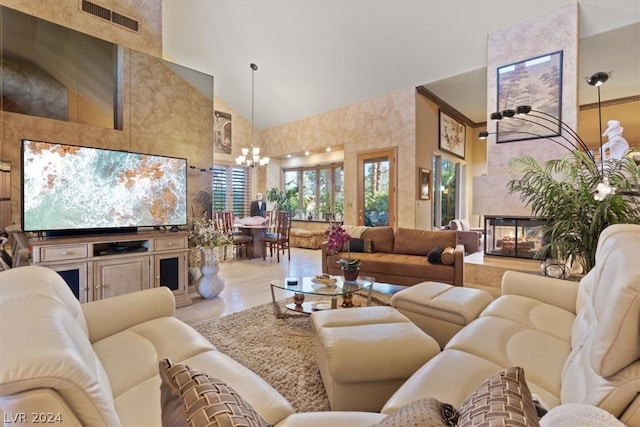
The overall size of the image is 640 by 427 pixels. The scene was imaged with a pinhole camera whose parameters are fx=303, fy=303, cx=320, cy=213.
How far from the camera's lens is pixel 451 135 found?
7.29 metres

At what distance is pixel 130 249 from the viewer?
336 cm

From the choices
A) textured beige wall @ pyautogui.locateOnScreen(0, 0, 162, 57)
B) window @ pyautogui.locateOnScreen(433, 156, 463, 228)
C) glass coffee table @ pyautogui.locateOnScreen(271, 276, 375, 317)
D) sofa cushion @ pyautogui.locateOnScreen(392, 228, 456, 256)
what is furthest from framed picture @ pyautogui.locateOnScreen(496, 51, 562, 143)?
textured beige wall @ pyautogui.locateOnScreen(0, 0, 162, 57)

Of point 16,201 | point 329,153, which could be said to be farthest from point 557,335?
point 329,153

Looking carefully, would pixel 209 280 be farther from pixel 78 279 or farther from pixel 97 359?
pixel 97 359

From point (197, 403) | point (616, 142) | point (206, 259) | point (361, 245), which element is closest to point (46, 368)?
point (197, 403)

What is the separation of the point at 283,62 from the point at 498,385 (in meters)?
6.69

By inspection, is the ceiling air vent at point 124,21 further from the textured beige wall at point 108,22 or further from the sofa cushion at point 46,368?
the sofa cushion at point 46,368

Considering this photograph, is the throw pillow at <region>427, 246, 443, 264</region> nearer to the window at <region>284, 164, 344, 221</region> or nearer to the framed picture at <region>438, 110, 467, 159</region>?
the framed picture at <region>438, 110, 467, 159</region>

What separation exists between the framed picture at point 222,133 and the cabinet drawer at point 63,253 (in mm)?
5496

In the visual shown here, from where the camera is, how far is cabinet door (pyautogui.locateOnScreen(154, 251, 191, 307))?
3.44 metres

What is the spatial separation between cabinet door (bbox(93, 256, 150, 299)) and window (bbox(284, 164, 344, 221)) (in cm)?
556

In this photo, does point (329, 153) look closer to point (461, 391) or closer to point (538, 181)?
point (538, 181)

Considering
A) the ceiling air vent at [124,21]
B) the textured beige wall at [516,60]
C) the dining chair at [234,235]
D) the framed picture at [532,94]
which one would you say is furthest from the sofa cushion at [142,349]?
the framed picture at [532,94]

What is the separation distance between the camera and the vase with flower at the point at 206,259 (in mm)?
3768
